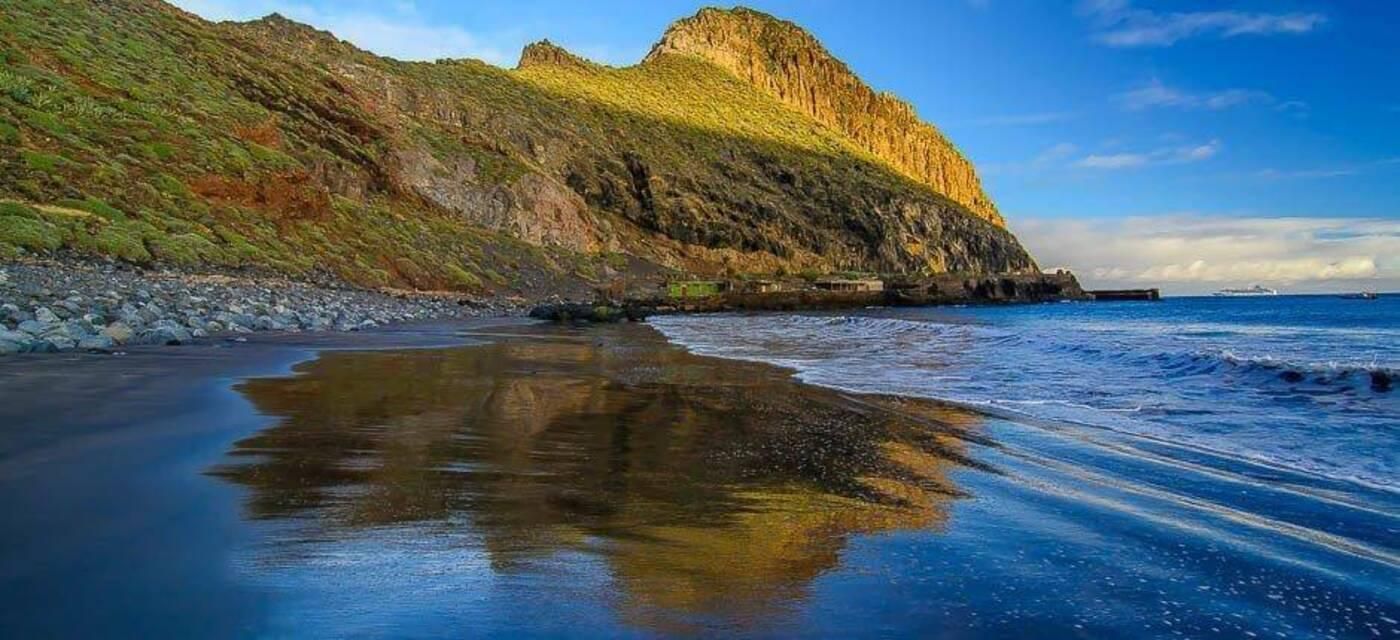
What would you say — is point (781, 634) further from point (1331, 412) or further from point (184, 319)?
point (184, 319)

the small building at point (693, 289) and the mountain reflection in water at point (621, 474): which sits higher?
the small building at point (693, 289)

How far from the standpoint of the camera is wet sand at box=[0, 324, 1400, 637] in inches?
101

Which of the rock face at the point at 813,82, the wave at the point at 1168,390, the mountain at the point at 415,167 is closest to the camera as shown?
the wave at the point at 1168,390

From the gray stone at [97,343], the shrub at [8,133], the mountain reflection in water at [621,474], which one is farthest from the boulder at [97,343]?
the shrub at [8,133]

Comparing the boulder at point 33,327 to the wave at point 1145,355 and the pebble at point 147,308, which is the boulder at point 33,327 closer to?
the pebble at point 147,308

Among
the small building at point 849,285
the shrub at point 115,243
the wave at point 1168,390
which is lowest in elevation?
the wave at point 1168,390

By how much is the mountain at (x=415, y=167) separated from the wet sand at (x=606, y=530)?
51.6 ft

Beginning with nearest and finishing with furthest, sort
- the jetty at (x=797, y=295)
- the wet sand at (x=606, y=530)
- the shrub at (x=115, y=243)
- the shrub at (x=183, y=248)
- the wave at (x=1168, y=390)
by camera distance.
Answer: the wet sand at (x=606, y=530) → the wave at (x=1168, y=390) → the shrub at (x=115, y=243) → the shrub at (x=183, y=248) → the jetty at (x=797, y=295)

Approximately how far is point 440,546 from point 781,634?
1431 mm

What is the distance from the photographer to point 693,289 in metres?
57.3

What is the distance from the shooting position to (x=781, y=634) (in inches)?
96.7

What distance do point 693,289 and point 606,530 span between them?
5389cm

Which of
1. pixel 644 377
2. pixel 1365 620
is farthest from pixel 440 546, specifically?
pixel 644 377

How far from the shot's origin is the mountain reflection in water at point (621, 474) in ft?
10.3
